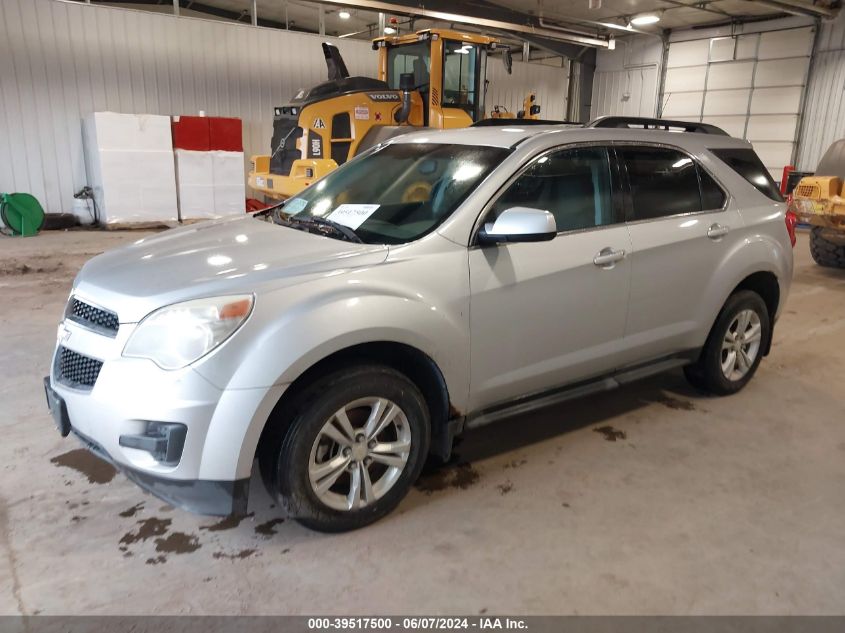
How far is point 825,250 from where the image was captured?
8.38m

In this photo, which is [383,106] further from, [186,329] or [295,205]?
[186,329]

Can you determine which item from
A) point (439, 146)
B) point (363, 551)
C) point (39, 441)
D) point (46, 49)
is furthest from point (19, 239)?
point (363, 551)

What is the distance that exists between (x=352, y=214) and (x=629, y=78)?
56.0 feet

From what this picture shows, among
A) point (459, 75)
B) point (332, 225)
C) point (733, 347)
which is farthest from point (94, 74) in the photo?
point (733, 347)

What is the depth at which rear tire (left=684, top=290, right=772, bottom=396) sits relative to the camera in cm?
377

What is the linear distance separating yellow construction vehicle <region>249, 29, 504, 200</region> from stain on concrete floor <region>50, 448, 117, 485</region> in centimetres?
647

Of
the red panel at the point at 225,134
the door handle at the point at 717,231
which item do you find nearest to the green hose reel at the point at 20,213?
the red panel at the point at 225,134

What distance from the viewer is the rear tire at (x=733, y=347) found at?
3.77 meters

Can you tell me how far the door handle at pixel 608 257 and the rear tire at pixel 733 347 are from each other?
106 centimetres

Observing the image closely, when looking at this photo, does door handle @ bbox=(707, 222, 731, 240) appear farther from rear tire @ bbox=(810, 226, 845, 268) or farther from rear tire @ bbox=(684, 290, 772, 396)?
rear tire @ bbox=(810, 226, 845, 268)

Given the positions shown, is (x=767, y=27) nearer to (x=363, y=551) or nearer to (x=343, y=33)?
(x=343, y=33)

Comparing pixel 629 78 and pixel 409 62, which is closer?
pixel 409 62

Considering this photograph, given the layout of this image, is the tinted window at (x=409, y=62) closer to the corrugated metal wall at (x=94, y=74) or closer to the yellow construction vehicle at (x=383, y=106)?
the yellow construction vehicle at (x=383, y=106)

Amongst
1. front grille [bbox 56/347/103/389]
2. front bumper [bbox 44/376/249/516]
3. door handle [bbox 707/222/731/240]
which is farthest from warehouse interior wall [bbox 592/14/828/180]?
front grille [bbox 56/347/103/389]
